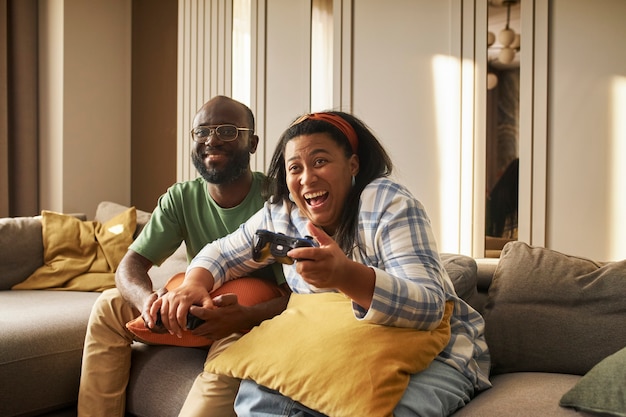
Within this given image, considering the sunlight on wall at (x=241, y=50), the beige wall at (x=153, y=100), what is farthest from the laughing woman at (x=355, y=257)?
the beige wall at (x=153, y=100)

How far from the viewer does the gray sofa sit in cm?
164

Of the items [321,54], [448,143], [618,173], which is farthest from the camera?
[321,54]

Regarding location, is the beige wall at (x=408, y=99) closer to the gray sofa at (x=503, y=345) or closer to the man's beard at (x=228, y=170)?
the gray sofa at (x=503, y=345)

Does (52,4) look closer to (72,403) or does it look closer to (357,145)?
(72,403)

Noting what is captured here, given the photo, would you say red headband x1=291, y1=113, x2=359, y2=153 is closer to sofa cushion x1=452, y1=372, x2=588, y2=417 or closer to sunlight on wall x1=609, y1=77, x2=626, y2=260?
sofa cushion x1=452, y1=372, x2=588, y2=417

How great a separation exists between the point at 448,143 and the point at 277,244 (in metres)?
2.05

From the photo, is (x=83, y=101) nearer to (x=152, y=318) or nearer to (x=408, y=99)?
(x=408, y=99)

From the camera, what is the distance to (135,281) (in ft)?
6.01

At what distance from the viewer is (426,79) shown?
3.18m

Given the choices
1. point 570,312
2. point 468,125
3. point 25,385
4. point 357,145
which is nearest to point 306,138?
point 357,145

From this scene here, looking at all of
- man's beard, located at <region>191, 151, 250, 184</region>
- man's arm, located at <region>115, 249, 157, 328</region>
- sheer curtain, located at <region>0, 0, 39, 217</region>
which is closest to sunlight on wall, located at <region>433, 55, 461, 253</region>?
man's beard, located at <region>191, 151, 250, 184</region>

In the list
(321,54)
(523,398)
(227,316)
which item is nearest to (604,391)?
(523,398)

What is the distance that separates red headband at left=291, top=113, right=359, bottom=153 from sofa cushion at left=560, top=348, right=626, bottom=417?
2.36 ft

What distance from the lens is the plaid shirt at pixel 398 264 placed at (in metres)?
1.27
